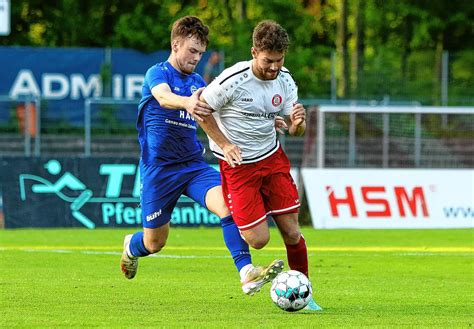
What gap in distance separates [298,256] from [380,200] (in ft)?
35.9

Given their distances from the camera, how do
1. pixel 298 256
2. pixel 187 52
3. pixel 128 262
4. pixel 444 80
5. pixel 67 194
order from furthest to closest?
pixel 444 80, pixel 67 194, pixel 128 262, pixel 187 52, pixel 298 256

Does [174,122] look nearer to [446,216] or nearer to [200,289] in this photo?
[200,289]

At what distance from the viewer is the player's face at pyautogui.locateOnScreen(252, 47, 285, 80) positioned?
953 centimetres

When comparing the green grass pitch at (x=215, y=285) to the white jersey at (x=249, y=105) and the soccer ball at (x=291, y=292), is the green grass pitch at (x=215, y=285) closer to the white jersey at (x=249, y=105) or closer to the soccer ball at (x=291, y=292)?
the soccer ball at (x=291, y=292)

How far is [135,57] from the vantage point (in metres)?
31.1

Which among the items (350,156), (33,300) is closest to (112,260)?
(33,300)

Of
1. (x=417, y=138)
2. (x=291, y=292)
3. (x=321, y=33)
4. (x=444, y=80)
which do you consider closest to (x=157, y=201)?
(x=291, y=292)

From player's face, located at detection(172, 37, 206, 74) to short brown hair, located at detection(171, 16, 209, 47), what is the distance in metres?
0.04

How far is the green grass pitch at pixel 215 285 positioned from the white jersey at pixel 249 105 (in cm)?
127

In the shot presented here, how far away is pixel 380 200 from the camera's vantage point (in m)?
20.9

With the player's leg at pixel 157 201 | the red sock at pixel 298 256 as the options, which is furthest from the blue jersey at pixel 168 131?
the red sock at pixel 298 256

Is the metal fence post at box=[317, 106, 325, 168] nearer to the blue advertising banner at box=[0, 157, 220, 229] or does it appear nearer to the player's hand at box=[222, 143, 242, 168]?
the blue advertising banner at box=[0, 157, 220, 229]

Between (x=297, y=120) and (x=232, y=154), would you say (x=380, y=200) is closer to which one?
(x=297, y=120)

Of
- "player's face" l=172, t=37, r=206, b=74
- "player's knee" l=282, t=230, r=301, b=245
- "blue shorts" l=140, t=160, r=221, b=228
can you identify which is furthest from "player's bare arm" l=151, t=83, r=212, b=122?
"player's knee" l=282, t=230, r=301, b=245
